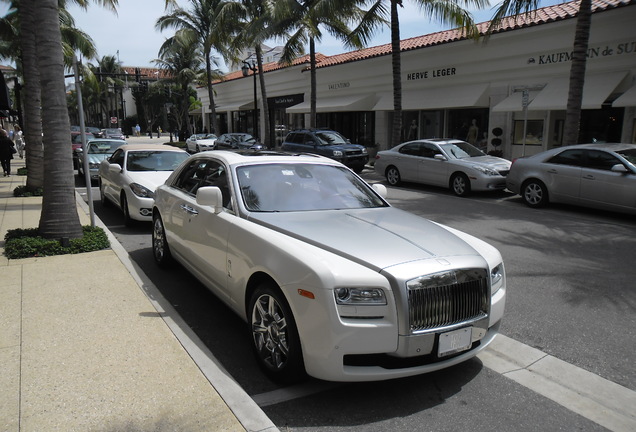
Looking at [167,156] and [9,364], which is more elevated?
[167,156]

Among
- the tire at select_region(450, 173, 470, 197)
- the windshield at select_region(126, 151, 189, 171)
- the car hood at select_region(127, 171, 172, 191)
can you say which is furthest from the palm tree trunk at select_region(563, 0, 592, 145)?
the car hood at select_region(127, 171, 172, 191)

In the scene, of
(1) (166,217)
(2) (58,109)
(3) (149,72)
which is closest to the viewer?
(1) (166,217)

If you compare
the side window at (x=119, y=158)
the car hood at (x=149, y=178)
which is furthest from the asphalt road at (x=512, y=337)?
the side window at (x=119, y=158)

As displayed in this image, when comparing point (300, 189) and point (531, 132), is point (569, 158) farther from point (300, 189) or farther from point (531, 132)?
point (531, 132)

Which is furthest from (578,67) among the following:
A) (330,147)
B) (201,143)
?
(201,143)

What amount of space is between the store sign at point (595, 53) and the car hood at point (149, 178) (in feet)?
48.6

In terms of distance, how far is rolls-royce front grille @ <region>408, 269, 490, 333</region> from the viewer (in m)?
3.06

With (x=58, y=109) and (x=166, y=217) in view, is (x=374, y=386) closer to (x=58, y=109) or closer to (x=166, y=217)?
(x=166, y=217)

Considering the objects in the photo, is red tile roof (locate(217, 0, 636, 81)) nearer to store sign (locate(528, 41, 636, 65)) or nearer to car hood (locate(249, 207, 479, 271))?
store sign (locate(528, 41, 636, 65))

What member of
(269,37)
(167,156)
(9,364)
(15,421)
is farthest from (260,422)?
(269,37)

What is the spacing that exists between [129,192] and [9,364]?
18.5 feet

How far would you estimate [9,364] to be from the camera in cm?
354

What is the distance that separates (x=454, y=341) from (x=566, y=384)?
1102 mm

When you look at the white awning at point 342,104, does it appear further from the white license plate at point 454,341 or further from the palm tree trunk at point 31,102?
the white license plate at point 454,341
